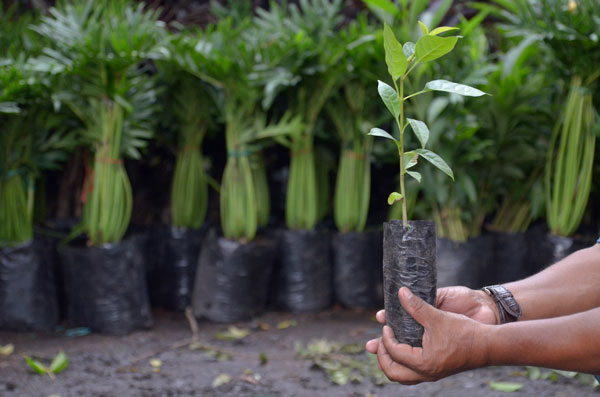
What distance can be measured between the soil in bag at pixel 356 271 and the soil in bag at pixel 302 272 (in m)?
0.08

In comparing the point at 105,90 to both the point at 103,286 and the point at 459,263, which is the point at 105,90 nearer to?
the point at 103,286

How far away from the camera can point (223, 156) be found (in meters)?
3.52

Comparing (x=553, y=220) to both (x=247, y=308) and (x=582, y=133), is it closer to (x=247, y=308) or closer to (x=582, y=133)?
(x=582, y=133)

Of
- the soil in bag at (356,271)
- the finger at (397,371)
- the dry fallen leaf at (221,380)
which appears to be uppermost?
the finger at (397,371)

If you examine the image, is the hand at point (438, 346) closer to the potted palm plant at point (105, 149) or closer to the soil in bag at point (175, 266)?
the potted palm plant at point (105, 149)

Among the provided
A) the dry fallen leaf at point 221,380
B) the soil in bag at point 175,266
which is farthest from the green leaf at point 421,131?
the soil in bag at point 175,266

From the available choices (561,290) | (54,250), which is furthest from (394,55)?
(54,250)

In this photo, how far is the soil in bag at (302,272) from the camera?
2.98 m

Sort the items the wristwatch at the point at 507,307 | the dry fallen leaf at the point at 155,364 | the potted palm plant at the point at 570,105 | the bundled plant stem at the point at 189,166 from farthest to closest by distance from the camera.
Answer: the bundled plant stem at the point at 189,166
the potted palm plant at the point at 570,105
the dry fallen leaf at the point at 155,364
the wristwatch at the point at 507,307

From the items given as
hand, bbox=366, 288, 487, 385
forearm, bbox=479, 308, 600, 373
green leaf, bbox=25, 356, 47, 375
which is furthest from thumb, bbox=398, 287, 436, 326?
green leaf, bbox=25, 356, 47, 375

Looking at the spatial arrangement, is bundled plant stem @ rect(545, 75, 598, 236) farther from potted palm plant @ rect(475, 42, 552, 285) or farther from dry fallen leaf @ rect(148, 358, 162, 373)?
dry fallen leaf @ rect(148, 358, 162, 373)

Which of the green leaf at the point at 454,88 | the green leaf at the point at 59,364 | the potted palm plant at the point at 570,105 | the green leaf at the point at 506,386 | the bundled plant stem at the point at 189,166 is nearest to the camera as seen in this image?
the green leaf at the point at 454,88

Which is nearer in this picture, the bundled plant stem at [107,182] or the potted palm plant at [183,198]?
the bundled plant stem at [107,182]

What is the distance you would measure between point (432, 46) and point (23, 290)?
232 cm
